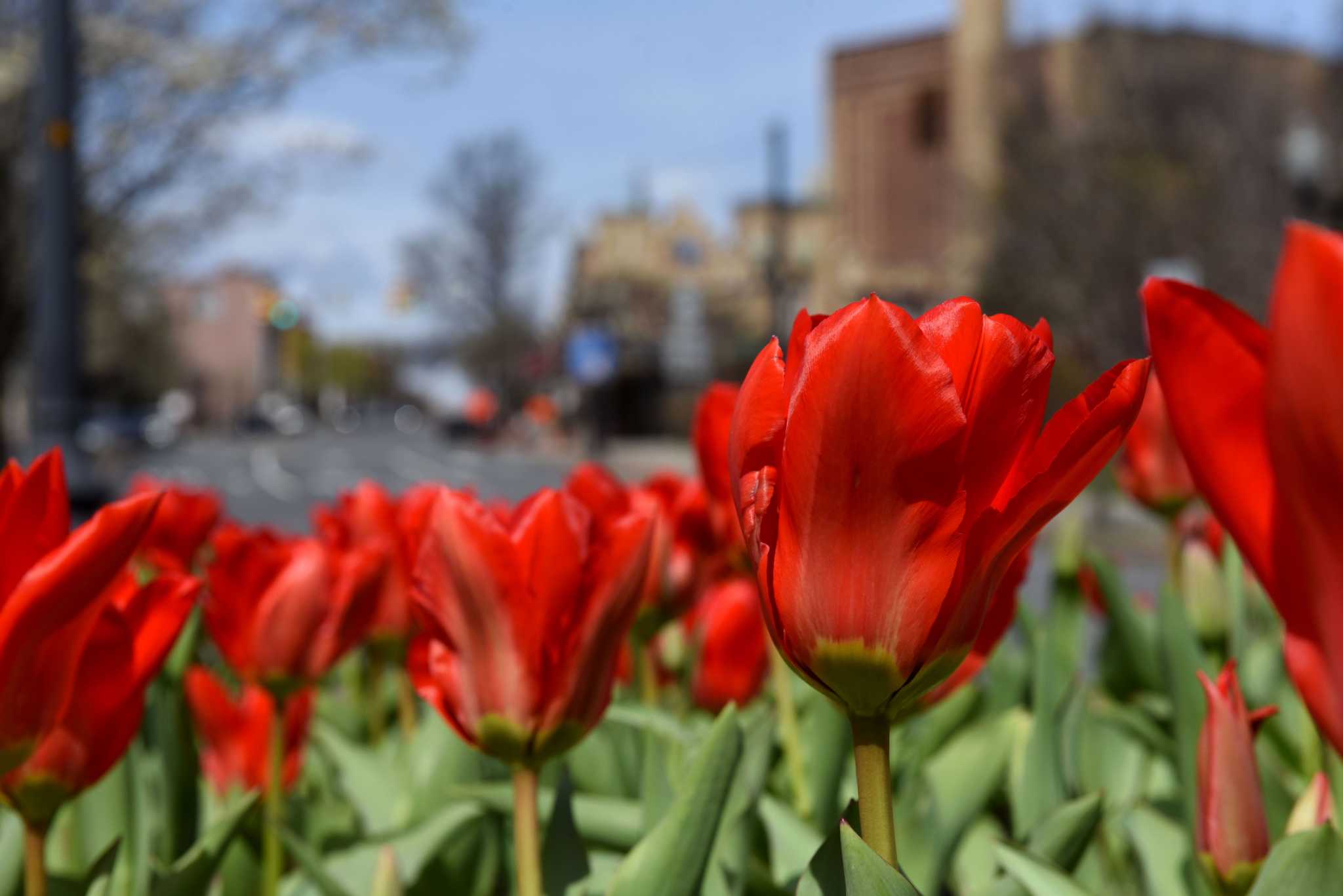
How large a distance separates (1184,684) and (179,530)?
50.1 inches

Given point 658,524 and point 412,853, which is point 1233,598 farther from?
point 412,853

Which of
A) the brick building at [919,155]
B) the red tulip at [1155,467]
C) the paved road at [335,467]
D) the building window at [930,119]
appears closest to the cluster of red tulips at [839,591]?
the red tulip at [1155,467]

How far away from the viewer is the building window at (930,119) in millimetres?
39062

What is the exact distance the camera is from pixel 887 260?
40312 mm

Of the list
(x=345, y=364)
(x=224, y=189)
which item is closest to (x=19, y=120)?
(x=224, y=189)

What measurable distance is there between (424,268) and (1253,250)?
39064 millimetres

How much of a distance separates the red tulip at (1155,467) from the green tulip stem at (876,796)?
1.39 m

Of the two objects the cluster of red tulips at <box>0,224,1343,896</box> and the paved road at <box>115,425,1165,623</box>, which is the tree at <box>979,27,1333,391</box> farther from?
the cluster of red tulips at <box>0,224,1343,896</box>

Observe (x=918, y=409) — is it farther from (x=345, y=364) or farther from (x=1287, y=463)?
(x=345, y=364)

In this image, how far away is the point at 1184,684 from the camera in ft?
3.72

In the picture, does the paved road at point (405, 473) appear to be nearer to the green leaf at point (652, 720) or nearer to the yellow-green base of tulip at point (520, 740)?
the green leaf at point (652, 720)

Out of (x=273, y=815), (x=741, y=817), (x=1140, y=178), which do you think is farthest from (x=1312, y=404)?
(x=1140, y=178)

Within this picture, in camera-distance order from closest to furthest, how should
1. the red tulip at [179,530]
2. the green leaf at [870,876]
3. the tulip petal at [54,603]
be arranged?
1. the green leaf at [870,876]
2. the tulip petal at [54,603]
3. the red tulip at [179,530]

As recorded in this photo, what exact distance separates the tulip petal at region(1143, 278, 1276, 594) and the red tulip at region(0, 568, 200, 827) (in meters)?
0.58
